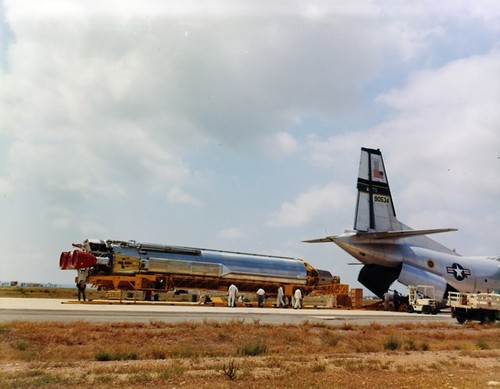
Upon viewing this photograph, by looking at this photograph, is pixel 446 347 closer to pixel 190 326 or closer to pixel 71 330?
pixel 190 326

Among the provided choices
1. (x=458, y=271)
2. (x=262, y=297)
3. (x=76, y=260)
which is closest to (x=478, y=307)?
Result: (x=262, y=297)

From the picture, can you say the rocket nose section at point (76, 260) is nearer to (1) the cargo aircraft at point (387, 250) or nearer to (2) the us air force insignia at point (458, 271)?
(1) the cargo aircraft at point (387, 250)

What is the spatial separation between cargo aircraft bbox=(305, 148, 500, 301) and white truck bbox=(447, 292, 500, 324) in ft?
32.7

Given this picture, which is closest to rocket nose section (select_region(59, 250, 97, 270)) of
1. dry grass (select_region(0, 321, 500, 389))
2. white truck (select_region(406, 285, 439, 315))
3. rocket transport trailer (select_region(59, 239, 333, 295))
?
rocket transport trailer (select_region(59, 239, 333, 295))

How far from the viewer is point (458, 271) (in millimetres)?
42125

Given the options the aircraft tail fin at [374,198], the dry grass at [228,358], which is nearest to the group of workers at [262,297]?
the aircraft tail fin at [374,198]

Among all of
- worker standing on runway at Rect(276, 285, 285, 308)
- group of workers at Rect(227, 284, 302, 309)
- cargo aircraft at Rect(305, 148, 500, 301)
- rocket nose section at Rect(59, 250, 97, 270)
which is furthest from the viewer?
cargo aircraft at Rect(305, 148, 500, 301)

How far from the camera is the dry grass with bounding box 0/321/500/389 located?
9445mm

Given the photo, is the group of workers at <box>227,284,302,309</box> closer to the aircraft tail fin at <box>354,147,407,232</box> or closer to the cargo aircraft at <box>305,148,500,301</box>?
the cargo aircraft at <box>305,148,500,301</box>

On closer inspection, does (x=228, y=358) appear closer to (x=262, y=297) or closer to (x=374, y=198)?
(x=262, y=297)

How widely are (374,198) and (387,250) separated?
4469 mm

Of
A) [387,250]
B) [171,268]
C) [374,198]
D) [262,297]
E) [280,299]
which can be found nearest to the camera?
[171,268]

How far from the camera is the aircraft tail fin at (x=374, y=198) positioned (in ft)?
130

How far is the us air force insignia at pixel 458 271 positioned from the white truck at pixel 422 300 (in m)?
4.33
